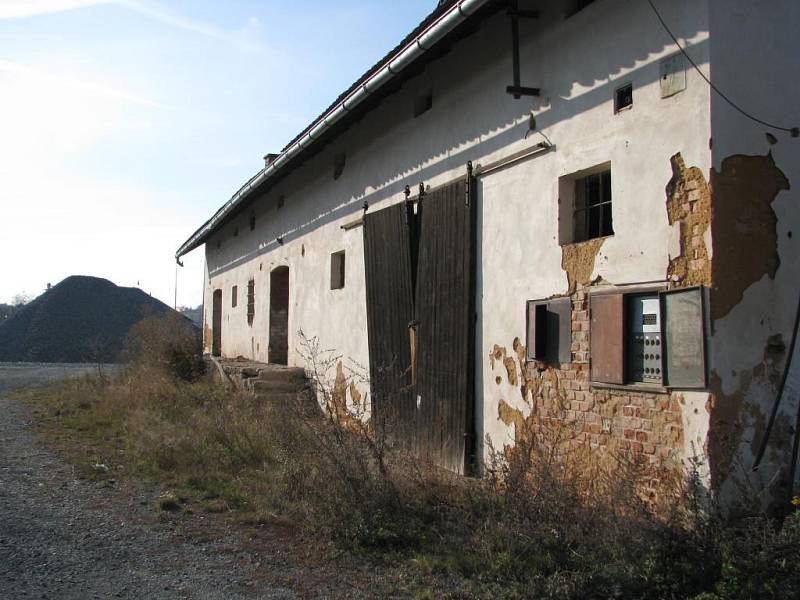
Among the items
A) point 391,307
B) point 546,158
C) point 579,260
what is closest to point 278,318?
point 391,307

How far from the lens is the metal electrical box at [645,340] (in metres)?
5.04

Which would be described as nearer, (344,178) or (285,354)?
(344,178)

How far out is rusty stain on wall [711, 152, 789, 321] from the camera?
4.66 metres

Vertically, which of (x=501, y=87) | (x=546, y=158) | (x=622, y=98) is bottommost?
(x=546, y=158)

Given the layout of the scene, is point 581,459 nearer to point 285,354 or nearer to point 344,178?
point 344,178

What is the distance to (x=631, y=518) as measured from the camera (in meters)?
4.29

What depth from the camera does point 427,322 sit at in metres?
7.89

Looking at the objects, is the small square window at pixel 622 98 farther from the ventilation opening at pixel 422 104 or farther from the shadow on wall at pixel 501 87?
the ventilation opening at pixel 422 104

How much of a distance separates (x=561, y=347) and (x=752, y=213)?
1.80 metres

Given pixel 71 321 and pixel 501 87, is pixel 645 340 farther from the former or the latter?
pixel 71 321

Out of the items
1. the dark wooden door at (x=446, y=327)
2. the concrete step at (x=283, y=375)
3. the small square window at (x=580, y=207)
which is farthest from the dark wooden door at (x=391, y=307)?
the concrete step at (x=283, y=375)

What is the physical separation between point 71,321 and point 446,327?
1429 inches

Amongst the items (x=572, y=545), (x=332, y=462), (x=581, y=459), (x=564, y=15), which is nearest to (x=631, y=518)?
(x=572, y=545)

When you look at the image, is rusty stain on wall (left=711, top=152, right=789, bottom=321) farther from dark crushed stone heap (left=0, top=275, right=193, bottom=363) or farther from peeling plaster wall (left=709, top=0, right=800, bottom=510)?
dark crushed stone heap (left=0, top=275, right=193, bottom=363)
